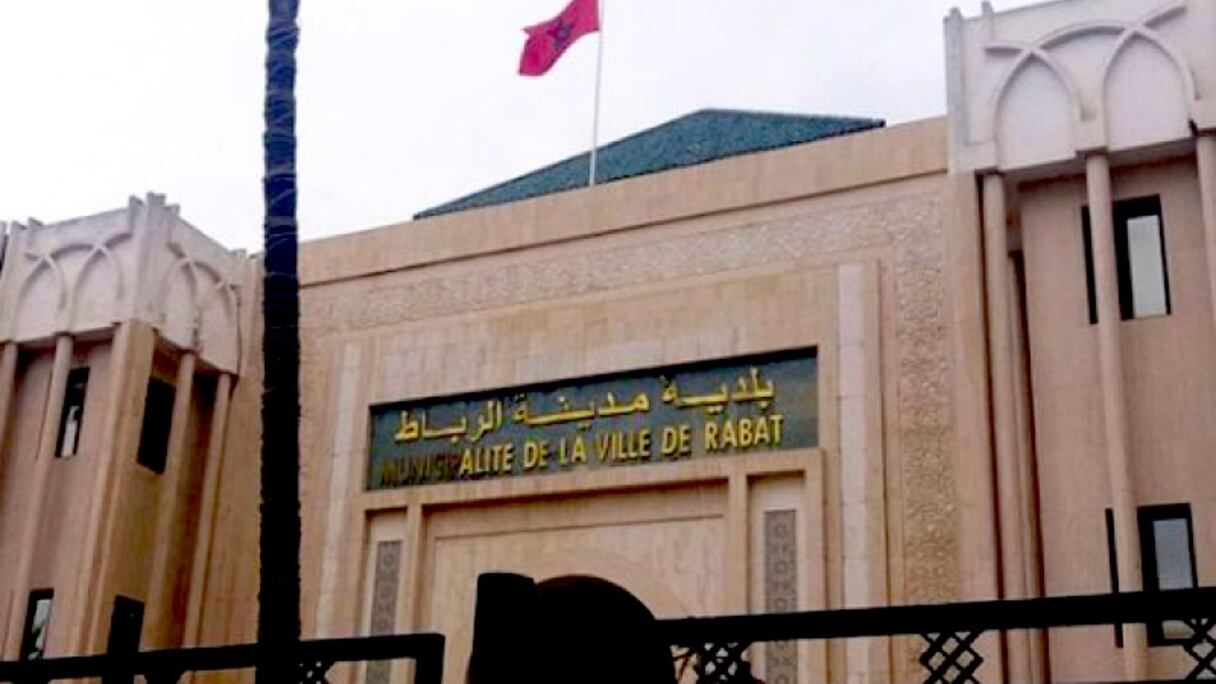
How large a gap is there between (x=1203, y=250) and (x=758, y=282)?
9.34ft

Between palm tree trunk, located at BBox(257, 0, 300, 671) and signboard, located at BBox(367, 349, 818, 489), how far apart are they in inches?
201

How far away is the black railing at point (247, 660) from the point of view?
2.98m

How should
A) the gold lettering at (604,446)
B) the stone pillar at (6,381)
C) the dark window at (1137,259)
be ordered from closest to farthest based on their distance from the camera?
the dark window at (1137,259), the gold lettering at (604,446), the stone pillar at (6,381)

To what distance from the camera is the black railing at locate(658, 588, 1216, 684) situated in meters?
2.60

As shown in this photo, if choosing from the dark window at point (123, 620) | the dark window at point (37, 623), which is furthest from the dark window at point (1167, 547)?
the dark window at point (37, 623)

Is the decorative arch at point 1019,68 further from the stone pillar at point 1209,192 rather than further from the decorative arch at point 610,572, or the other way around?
the decorative arch at point 610,572

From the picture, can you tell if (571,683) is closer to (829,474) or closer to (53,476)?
(829,474)

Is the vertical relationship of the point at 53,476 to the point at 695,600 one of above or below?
above

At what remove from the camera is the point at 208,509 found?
1140 centimetres

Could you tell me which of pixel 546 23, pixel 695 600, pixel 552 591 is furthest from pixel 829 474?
pixel 552 591

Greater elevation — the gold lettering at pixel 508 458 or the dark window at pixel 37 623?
the gold lettering at pixel 508 458

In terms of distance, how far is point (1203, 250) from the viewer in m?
8.52

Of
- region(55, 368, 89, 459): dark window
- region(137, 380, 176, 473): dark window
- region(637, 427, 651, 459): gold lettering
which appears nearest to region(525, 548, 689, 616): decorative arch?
region(637, 427, 651, 459): gold lettering

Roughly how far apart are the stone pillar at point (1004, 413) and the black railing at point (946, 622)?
545cm
